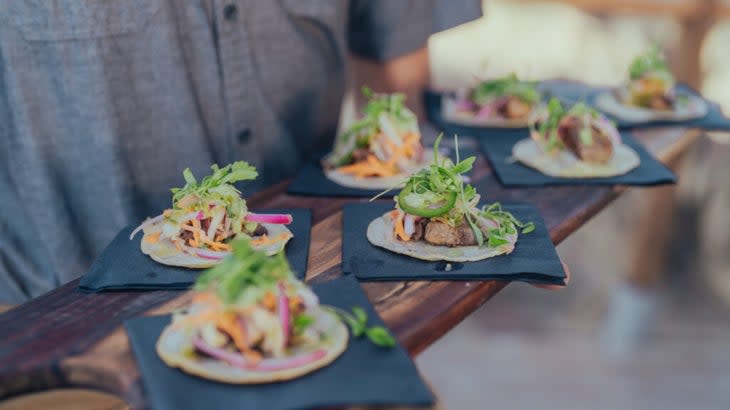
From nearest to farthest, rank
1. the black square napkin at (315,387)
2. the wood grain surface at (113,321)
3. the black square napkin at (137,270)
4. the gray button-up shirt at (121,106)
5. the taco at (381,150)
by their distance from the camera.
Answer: the black square napkin at (315,387)
the wood grain surface at (113,321)
the black square napkin at (137,270)
the gray button-up shirt at (121,106)
the taco at (381,150)

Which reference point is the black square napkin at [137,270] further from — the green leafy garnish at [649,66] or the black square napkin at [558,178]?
the green leafy garnish at [649,66]

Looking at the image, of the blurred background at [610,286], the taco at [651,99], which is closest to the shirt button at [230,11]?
the taco at [651,99]

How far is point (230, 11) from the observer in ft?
8.32

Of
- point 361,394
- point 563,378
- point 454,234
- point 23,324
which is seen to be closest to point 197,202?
point 23,324

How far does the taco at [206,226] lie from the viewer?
2057 mm

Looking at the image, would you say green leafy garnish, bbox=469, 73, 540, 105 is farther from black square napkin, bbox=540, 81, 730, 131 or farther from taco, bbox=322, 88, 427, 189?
taco, bbox=322, 88, 427, 189

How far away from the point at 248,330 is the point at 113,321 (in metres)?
0.37

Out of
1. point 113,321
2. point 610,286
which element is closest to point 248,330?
point 113,321

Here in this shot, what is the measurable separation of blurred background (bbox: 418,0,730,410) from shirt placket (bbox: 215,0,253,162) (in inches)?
94.6

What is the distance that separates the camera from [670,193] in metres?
5.07

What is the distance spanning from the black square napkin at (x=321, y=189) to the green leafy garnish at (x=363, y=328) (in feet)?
2.62

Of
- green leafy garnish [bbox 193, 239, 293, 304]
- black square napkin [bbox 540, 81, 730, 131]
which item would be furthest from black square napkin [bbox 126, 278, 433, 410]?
black square napkin [bbox 540, 81, 730, 131]

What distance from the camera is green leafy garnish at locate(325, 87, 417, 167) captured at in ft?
8.77

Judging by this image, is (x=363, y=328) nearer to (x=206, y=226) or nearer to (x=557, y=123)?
(x=206, y=226)
